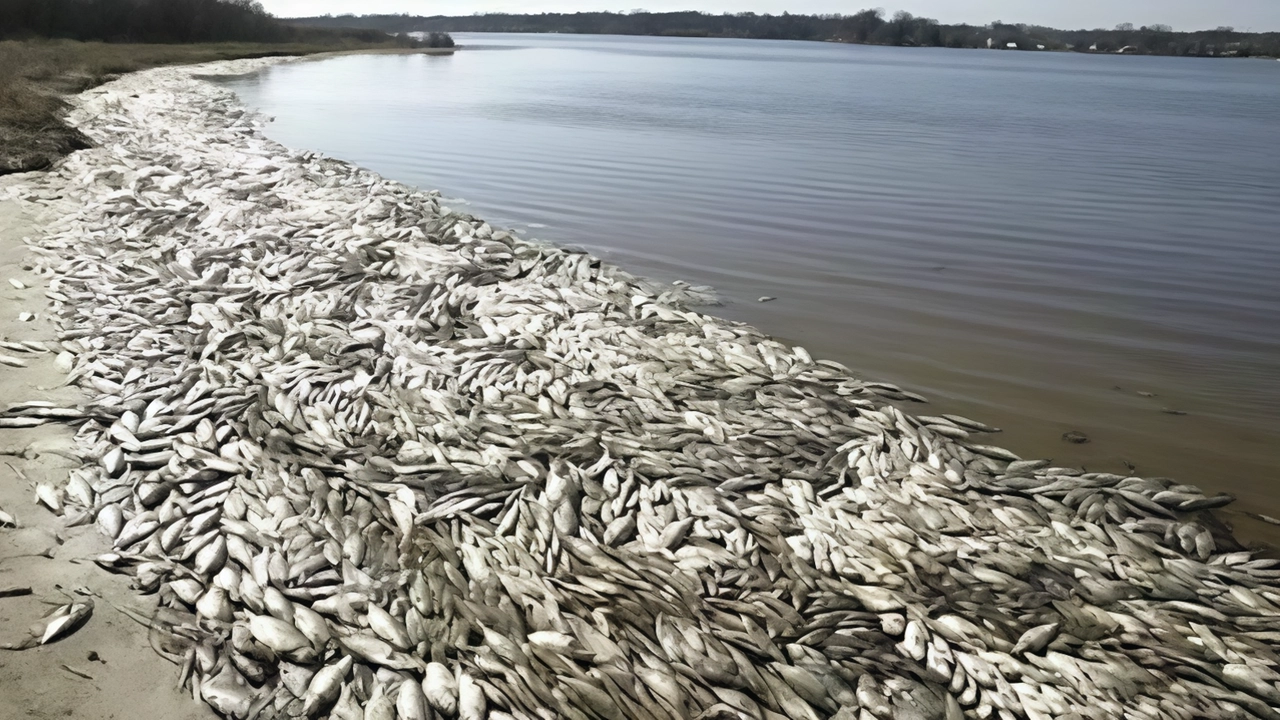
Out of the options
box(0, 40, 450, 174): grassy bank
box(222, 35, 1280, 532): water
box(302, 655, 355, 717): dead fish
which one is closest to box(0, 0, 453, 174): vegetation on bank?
box(0, 40, 450, 174): grassy bank

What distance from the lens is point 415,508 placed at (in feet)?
15.4

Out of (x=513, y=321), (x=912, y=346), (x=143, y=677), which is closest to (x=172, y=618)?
(x=143, y=677)

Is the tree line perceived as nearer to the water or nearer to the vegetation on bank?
the vegetation on bank

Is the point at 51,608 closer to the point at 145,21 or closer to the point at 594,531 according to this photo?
the point at 594,531

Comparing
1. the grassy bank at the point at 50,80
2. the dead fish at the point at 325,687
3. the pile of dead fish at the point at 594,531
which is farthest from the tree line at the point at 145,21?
the dead fish at the point at 325,687

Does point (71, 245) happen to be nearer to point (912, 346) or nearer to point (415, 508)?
point (415, 508)

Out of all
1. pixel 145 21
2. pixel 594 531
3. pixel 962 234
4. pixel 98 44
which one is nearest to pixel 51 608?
pixel 594 531

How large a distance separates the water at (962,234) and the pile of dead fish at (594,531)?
1.05m

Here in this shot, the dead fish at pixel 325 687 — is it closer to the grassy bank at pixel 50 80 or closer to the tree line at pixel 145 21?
the grassy bank at pixel 50 80

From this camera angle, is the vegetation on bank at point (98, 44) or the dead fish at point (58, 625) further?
the vegetation on bank at point (98, 44)

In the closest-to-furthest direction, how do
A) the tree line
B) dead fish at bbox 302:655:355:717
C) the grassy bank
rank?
dead fish at bbox 302:655:355:717
the grassy bank
the tree line

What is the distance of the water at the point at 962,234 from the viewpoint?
6.96 m

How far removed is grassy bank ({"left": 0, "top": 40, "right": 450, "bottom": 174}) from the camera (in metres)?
14.6

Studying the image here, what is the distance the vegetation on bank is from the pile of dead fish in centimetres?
1125
